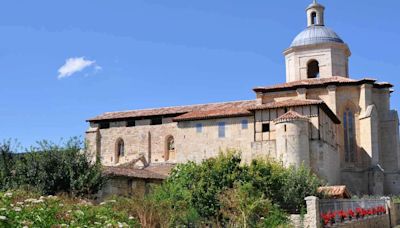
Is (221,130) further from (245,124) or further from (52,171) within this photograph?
(52,171)

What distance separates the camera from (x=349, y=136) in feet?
150

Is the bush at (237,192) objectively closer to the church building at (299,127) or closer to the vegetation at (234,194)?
the vegetation at (234,194)

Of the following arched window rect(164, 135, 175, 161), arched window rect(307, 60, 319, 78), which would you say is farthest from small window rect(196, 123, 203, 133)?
arched window rect(307, 60, 319, 78)

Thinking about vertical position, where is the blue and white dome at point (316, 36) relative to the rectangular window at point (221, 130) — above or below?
above

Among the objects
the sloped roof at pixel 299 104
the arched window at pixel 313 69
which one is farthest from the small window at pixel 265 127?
the arched window at pixel 313 69

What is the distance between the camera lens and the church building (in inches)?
1559

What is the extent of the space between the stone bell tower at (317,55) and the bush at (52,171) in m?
28.5

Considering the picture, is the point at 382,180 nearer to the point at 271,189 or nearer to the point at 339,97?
the point at 339,97

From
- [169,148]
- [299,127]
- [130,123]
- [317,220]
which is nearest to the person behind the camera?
[317,220]

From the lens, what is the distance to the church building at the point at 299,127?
39.6m

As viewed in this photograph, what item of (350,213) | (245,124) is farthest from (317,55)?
(350,213)

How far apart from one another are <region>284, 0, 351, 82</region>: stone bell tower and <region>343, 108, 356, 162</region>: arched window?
4.39 m

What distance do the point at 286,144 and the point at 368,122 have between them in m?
9.76

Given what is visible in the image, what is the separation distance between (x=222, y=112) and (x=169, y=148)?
730cm
